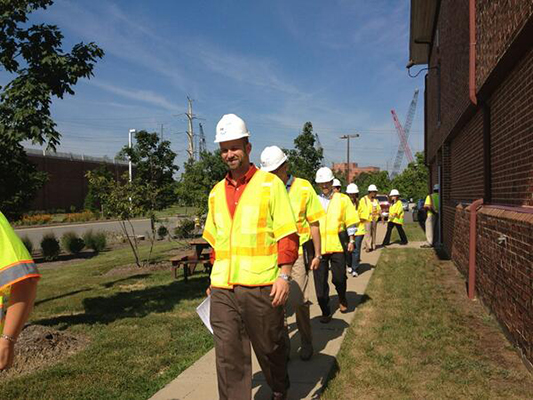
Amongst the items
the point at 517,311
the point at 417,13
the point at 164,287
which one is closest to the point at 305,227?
the point at 517,311

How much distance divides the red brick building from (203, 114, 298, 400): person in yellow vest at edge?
2.50 meters

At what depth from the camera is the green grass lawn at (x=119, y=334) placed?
441cm

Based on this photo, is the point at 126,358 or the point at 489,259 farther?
the point at 489,259

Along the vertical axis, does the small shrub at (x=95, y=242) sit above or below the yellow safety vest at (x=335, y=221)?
below

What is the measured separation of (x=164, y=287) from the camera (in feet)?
30.8

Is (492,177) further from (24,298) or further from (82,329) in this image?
(24,298)

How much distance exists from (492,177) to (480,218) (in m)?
A: 0.63

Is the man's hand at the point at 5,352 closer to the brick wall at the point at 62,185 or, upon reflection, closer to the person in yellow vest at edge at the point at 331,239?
the person in yellow vest at edge at the point at 331,239

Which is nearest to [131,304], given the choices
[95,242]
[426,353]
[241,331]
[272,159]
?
[272,159]

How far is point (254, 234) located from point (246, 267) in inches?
9.1

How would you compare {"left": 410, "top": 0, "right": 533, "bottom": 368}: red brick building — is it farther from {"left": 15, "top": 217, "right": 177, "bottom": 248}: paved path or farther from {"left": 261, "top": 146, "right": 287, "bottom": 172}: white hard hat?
{"left": 15, "top": 217, "right": 177, "bottom": 248}: paved path

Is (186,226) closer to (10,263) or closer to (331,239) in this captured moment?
(331,239)

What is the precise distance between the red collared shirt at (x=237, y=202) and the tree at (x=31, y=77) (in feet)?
10.8

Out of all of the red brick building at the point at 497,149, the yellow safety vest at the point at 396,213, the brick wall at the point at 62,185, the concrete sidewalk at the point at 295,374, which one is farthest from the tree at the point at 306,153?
the brick wall at the point at 62,185
